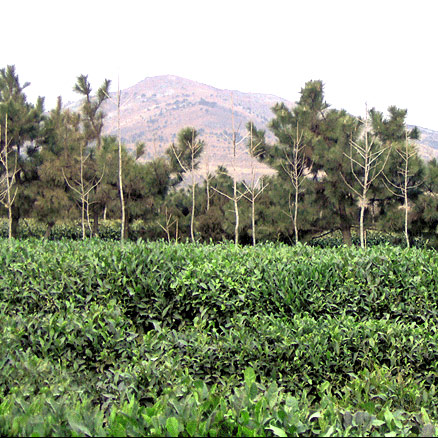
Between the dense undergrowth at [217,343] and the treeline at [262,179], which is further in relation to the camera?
the treeline at [262,179]

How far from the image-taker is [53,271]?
234 inches

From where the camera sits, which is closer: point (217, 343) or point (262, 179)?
point (217, 343)

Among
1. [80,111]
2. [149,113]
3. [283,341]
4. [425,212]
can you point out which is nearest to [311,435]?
[283,341]

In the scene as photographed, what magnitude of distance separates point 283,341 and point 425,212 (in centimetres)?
1289

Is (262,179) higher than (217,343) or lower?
higher

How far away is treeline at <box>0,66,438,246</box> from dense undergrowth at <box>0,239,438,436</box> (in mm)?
10093

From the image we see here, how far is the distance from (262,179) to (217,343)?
14300 mm

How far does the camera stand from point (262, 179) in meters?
18.2

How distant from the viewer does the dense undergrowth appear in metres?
2.17

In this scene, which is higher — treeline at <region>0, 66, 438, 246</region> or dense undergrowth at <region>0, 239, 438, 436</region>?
treeline at <region>0, 66, 438, 246</region>

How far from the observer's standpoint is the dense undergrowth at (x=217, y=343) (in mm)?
2168

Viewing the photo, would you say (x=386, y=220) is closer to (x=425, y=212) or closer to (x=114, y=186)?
(x=425, y=212)

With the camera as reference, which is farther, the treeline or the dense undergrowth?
the treeline

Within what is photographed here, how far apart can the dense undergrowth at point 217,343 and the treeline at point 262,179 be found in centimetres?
1009
